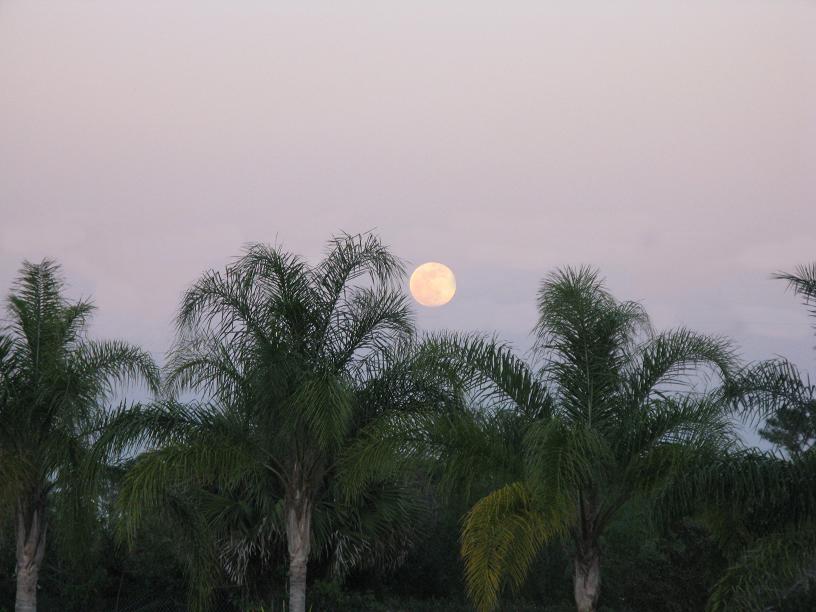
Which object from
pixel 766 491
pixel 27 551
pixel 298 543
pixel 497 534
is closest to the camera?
pixel 766 491

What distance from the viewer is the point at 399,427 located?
551 inches

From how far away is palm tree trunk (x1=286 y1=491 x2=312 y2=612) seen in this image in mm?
15125

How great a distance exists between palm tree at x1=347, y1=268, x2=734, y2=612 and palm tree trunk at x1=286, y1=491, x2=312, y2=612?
1.30 m

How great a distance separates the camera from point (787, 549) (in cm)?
1136

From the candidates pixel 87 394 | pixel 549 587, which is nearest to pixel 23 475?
pixel 87 394

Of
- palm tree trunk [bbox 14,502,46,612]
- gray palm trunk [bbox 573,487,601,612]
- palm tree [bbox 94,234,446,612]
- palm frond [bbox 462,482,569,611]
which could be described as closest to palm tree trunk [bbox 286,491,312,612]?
palm tree [bbox 94,234,446,612]

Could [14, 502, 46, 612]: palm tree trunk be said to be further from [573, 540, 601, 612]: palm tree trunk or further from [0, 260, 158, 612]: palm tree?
[573, 540, 601, 612]: palm tree trunk

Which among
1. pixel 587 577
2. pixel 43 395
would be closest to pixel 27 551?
pixel 43 395

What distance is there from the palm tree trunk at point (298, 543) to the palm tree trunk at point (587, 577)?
4.08 m

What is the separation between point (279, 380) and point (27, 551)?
5.60 m

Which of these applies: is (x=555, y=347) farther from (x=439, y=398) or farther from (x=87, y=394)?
(x=87, y=394)

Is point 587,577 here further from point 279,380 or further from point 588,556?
point 279,380

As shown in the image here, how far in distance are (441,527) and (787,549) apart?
1443 centimetres

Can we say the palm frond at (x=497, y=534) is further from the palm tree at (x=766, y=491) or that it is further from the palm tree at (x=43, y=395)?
the palm tree at (x=43, y=395)
